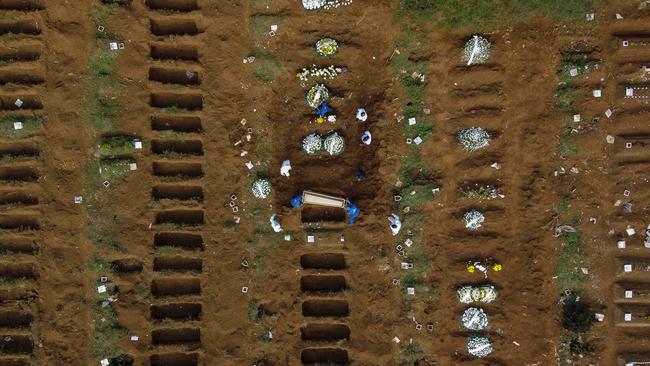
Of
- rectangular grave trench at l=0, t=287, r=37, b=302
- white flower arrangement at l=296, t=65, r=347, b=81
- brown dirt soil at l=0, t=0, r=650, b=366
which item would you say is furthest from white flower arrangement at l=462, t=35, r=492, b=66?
rectangular grave trench at l=0, t=287, r=37, b=302

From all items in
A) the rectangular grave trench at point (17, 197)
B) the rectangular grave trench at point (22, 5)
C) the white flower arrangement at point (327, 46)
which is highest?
the rectangular grave trench at point (22, 5)

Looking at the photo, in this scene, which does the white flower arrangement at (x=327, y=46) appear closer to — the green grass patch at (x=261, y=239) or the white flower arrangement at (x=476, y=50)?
the white flower arrangement at (x=476, y=50)

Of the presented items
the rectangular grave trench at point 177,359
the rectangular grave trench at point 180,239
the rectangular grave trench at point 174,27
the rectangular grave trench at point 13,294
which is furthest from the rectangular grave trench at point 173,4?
the rectangular grave trench at point 177,359

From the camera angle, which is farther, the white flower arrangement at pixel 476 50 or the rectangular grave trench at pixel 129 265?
the rectangular grave trench at pixel 129 265

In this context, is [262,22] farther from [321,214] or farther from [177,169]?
[321,214]

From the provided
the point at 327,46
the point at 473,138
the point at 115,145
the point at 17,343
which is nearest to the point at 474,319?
the point at 473,138
